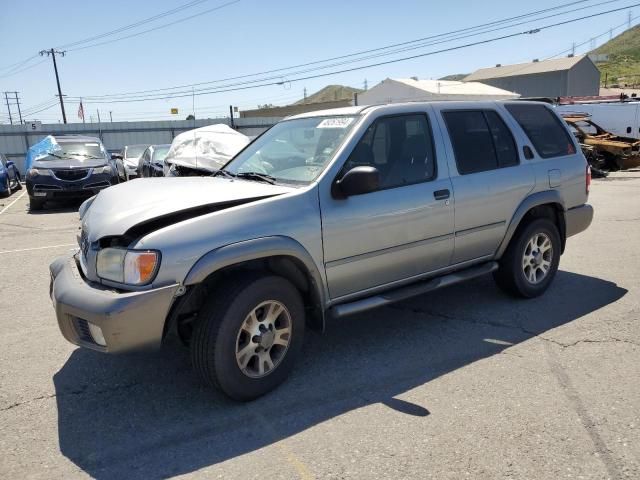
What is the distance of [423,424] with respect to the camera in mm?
3105

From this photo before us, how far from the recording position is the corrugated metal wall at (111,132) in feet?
83.0

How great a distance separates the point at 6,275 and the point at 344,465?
18.3 ft

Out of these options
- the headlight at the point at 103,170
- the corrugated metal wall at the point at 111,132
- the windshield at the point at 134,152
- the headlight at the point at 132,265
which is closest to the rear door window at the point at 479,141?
the headlight at the point at 132,265

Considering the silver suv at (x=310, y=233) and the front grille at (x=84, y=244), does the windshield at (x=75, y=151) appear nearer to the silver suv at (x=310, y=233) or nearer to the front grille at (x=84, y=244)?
the silver suv at (x=310, y=233)

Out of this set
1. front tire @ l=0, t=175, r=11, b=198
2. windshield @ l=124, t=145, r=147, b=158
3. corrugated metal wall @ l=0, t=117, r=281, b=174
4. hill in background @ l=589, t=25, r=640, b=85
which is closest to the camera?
front tire @ l=0, t=175, r=11, b=198

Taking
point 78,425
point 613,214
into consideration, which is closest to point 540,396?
point 78,425

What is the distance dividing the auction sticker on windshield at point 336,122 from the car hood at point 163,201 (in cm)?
76

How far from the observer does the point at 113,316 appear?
2.90 m

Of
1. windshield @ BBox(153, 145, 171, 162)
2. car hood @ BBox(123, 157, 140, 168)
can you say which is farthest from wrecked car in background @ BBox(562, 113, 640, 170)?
car hood @ BBox(123, 157, 140, 168)

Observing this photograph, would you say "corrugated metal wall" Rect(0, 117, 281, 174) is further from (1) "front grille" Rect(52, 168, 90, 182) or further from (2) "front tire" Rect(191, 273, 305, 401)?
(2) "front tire" Rect(191, 273, 305, 401)

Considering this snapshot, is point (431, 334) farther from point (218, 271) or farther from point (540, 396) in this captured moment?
point (218, 271)

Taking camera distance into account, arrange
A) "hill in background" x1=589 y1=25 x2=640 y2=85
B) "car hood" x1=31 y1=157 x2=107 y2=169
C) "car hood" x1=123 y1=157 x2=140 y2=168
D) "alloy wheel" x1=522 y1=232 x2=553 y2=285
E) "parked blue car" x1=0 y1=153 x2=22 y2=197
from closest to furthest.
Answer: "alloy wheel" x1=522 y1=232 x2=553 y2=285 < "car hood" x1=31 y1=157 x2=107 y2=169 < "parked blue car" x1=0 y1=153 x2=22 y2=197 < "car hood" x1=123 y1=157 x2=140 y2=168 < "hill in background" x1=589 y1=25 x2=640 y2=85

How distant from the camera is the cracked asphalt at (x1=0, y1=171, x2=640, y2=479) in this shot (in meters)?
2.78

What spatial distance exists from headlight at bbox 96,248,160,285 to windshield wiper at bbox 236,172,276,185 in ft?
3.92
